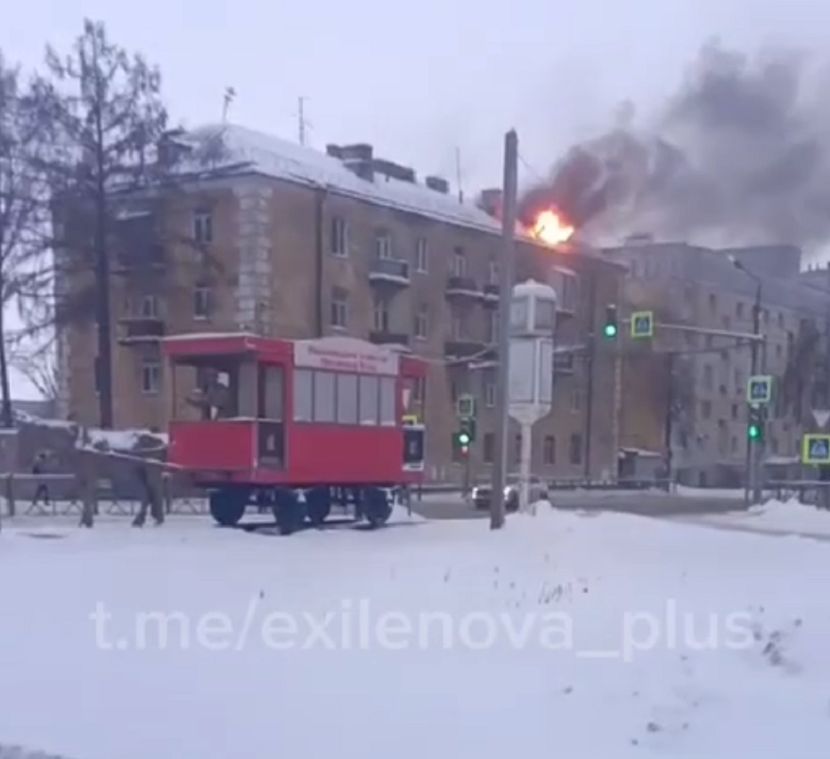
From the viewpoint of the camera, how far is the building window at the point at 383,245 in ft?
185

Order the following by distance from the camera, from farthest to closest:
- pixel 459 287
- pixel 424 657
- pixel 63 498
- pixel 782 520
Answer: pixel 459 287 < pixel 63 498 < pixel 782 520 < pixel 424 657

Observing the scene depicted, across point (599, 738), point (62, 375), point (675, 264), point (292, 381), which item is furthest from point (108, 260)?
point (675, 264)

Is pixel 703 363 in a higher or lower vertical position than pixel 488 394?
higher

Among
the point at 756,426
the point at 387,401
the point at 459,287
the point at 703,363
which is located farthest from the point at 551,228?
the point at 703,363

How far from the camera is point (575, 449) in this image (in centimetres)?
6894

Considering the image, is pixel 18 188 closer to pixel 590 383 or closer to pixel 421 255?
pixel 421 255

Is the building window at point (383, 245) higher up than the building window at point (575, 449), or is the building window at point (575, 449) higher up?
the building window at point (383, 245)

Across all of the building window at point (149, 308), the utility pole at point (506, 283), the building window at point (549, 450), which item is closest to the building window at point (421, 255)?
the building window at point (149, 308)

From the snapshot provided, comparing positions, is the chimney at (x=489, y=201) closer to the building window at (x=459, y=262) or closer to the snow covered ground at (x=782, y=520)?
the building window at (x=459, y=262)

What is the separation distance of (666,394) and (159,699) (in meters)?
74.7

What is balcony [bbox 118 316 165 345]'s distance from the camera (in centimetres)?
5294

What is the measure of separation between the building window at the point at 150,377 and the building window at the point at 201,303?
9.82ft

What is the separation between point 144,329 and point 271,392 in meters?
28.7

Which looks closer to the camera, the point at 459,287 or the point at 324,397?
the point at 324,397
